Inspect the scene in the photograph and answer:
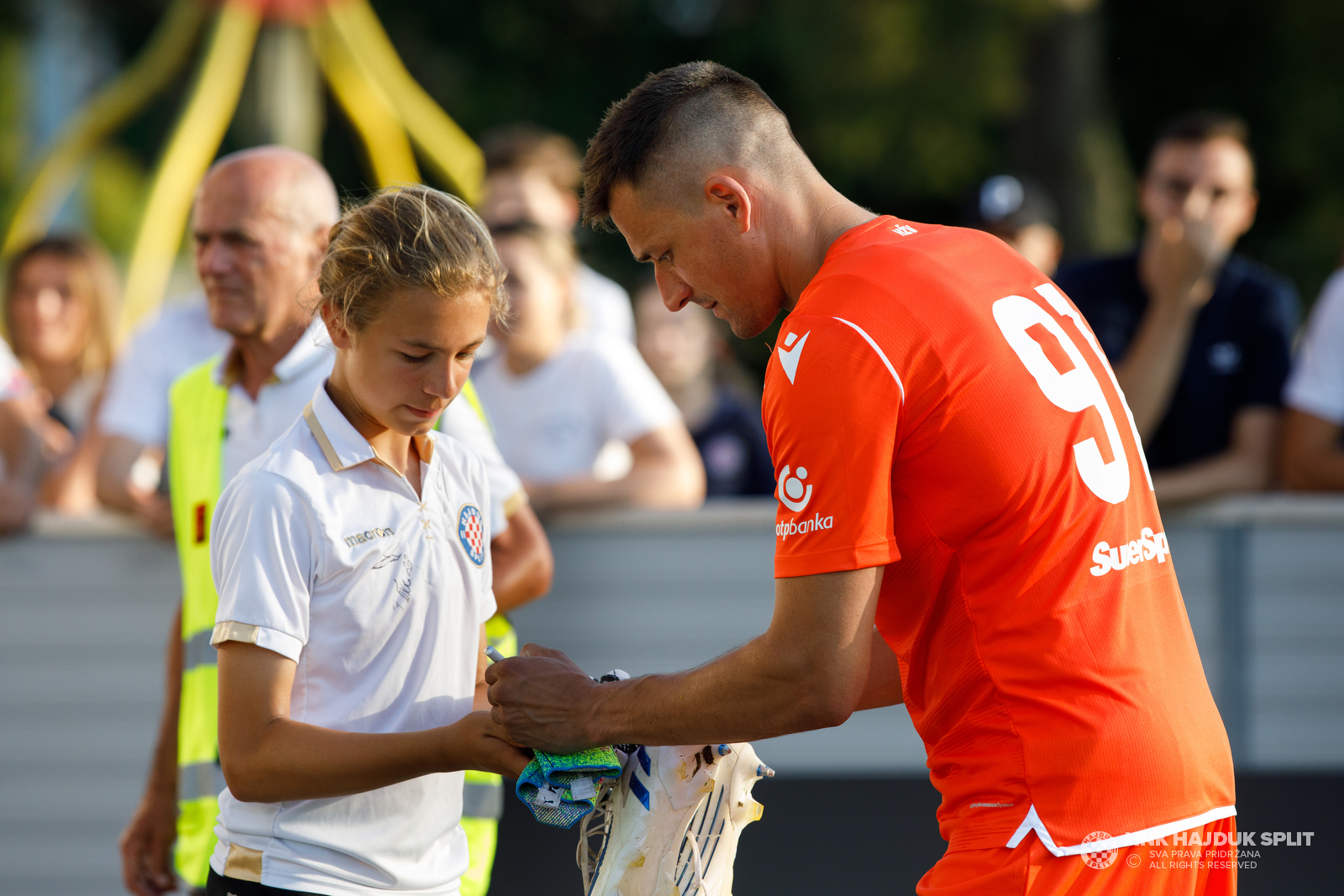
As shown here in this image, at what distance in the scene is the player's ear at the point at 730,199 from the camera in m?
1.97

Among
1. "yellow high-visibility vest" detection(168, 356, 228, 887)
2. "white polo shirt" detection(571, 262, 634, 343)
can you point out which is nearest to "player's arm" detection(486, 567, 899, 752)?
"yellow high-visibility vest" detection(168, 356, 228, 887)

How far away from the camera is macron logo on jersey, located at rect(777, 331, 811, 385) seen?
5.84 feet

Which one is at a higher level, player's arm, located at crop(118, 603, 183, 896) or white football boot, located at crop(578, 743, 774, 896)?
white football boot, located at crop(578, 743, 774, 896)

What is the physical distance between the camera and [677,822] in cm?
200

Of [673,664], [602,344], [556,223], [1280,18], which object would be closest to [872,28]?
[1280,18]

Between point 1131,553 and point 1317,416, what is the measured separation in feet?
8.93

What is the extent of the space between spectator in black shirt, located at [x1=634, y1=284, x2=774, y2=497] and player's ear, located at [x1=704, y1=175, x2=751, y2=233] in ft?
9.29

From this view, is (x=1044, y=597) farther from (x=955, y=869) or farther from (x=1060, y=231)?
(x=1060, y=231)

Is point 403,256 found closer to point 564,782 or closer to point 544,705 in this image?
point 544,705

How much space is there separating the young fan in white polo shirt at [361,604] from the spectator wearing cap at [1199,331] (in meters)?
2.71

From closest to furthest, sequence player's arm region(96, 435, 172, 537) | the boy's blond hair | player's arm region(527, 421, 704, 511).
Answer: the boy's blond hair
player's arm region(96, 435, 172, 537)
player's arm region(527, 421, 704, 511)

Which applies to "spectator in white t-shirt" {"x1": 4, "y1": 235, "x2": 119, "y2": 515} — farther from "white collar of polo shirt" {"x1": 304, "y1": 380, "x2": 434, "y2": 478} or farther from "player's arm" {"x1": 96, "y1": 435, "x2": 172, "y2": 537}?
"white collar of polo shirt" {"x1": 304, "y1": 380, "x2": 434, "y2": 478}

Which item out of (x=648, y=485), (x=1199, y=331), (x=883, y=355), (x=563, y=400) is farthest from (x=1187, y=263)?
(x=883, y=355)

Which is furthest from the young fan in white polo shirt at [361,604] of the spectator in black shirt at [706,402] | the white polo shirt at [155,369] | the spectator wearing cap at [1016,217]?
the spectator wearing cap at [1016,217]
